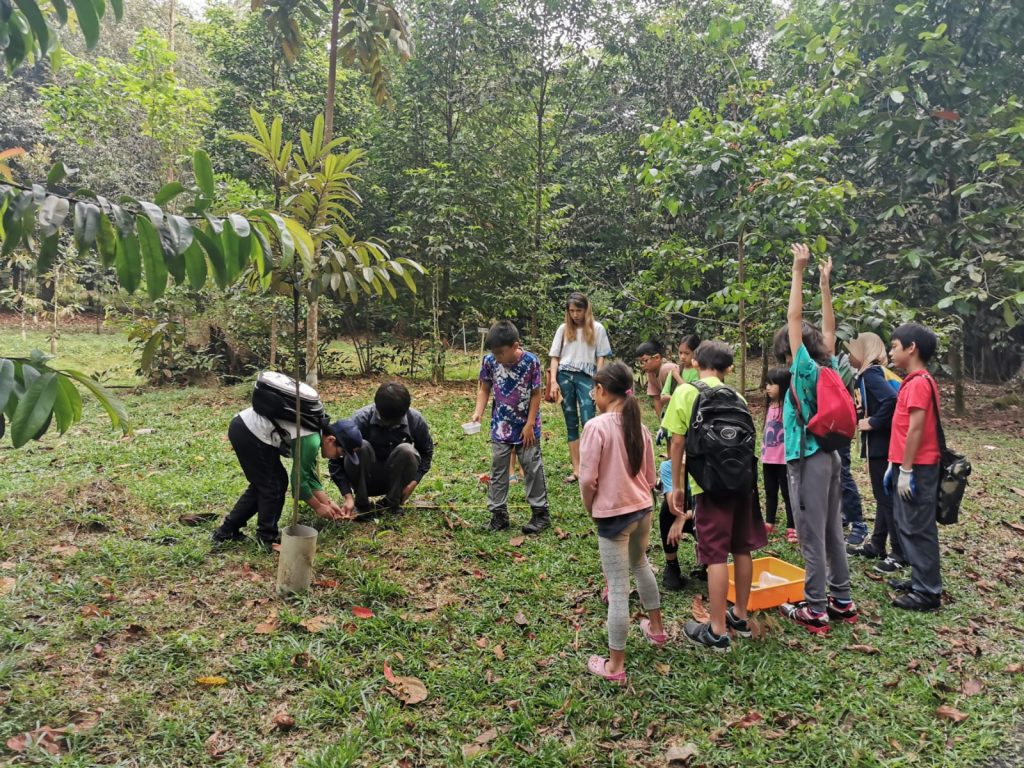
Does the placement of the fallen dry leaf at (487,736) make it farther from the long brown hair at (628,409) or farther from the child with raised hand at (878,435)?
the child with raised hand at (878,435)

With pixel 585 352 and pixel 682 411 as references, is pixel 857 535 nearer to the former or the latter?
pixel 682 411

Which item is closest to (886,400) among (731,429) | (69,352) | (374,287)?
(731,429)

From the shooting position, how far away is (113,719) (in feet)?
8.46

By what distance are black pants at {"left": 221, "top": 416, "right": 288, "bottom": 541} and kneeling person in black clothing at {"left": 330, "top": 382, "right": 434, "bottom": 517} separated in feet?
1.81

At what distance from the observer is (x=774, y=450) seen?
4926mm

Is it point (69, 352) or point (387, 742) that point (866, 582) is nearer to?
point (387, 742)

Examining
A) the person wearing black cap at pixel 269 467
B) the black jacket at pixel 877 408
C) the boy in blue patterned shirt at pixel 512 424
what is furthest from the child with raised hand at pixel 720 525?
the person wearing black cap at pixel 269 467

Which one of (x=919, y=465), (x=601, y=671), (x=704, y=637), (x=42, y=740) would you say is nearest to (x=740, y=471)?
(x=704, y=637)

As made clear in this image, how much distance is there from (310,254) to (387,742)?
6.50ft

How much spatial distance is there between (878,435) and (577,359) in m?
2.45

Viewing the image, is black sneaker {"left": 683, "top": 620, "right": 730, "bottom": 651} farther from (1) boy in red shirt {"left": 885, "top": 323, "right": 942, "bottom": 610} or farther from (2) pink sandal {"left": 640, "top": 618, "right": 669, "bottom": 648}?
(1) boy in red shirt {"left": 885, "top": 323, "right": 942, "bottom": 610}

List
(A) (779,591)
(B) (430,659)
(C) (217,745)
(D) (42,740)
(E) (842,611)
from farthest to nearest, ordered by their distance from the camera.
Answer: (A) (779,591) → (E) (842,611) → (B) (430,659) → (C) (217,745) → (D) (42,740)

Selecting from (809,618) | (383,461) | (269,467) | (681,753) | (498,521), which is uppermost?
(269,467)

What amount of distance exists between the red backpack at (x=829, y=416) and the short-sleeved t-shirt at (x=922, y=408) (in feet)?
1.78
